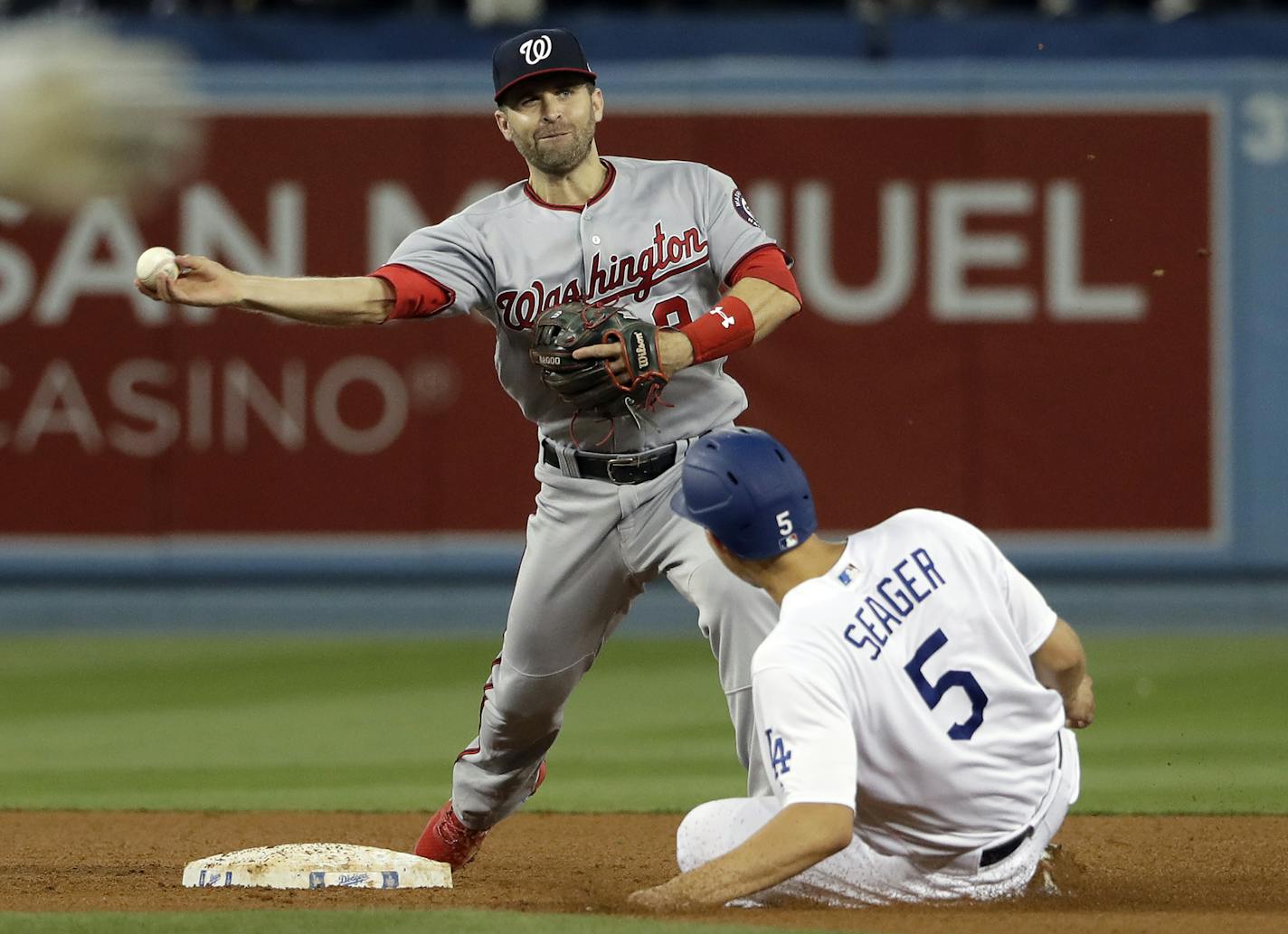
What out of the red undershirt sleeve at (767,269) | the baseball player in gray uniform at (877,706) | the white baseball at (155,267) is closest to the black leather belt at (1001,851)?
the baseball player in gray uniform at (877,706)

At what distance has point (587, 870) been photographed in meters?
5.45

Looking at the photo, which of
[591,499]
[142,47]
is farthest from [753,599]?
[142,47]

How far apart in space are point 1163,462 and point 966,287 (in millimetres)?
1493

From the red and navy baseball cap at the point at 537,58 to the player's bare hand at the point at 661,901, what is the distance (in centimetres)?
202

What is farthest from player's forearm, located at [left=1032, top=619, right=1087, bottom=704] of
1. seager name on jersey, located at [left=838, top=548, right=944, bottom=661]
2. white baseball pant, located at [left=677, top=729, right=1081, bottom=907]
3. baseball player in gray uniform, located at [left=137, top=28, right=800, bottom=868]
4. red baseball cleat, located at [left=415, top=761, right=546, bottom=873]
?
red baseball cleat, located at [left=415, top=761, right=546, bottom=873]

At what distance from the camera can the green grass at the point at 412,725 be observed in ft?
22.7

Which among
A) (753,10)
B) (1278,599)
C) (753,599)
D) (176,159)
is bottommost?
(1278,599)

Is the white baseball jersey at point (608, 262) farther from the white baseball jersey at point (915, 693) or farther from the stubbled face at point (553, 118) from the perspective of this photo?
the white baseball jersey at point (915, 693)

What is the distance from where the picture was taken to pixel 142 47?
11648 mm

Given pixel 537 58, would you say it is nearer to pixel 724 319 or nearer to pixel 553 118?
pixel 553 118

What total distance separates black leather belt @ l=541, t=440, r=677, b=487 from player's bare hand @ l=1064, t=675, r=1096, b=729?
1.18 meters

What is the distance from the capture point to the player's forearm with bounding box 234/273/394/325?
4.53 metres

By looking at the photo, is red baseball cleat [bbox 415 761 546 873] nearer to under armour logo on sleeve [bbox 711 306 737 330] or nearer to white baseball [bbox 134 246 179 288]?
under armour logo on sleeve [bbox 711 306 737 330]

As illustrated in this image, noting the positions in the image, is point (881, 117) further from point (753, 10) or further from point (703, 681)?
point (703, 681)
